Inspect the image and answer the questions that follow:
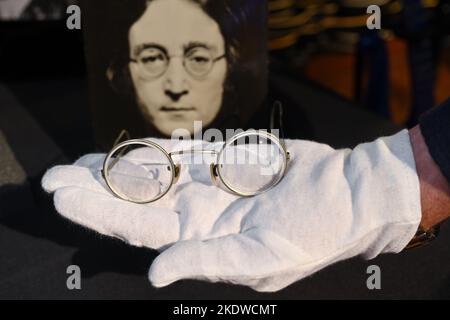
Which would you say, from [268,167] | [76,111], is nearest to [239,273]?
[268,167]

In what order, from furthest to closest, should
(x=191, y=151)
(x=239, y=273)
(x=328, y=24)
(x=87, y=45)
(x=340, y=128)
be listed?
1. (x=328, y=24)
2. (x=340, y=128)
3. (x=87, y=45)
4. (x=191, y=151)
5. (x=239, y=273)

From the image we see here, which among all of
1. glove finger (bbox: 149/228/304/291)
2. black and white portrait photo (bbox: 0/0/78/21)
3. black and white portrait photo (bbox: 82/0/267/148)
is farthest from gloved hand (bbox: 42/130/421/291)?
black and white portrait photo (bbox: 0/0/78/21)

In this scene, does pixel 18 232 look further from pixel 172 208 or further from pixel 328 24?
pixel 328 24

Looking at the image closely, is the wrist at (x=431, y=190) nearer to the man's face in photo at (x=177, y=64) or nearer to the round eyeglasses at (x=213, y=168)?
the round eyeglasses at (x=213, y=168)

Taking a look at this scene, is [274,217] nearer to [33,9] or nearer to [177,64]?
[177,64]

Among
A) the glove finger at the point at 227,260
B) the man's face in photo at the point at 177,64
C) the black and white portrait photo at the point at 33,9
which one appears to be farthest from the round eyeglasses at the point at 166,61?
the black and white portrait photo at the point at 33,9

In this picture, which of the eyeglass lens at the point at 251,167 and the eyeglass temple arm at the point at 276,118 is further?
the eyeglass temple arm at the point at 276,118

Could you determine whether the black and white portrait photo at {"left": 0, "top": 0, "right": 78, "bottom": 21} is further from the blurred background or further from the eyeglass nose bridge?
the eyeglass nose bridge
